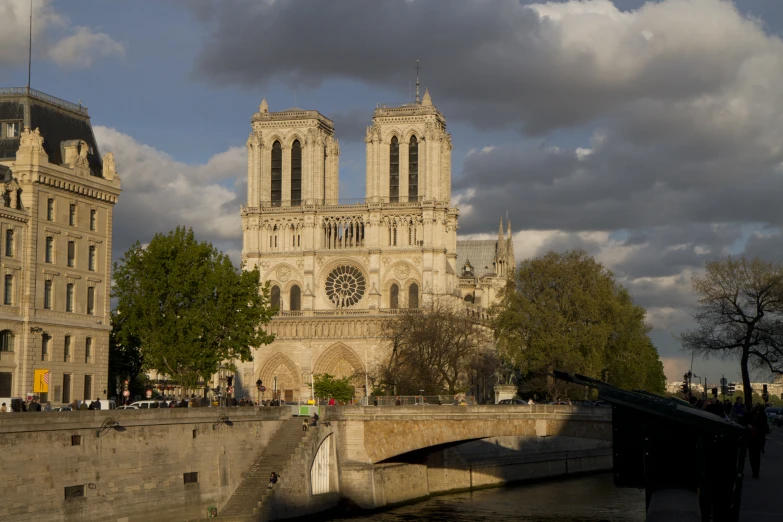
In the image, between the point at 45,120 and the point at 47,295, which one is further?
the point at 45,120

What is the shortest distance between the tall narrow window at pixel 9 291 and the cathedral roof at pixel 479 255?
105864mm

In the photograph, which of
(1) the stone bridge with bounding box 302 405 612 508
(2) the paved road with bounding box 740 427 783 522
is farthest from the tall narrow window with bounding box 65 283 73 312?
(2) the paved road with bounding box 740 427 783 522

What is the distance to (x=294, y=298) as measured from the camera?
424ft

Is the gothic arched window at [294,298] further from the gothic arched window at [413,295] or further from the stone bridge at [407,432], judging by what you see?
the stone bridge at [407,432]

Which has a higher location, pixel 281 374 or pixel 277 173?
pixel 277 173

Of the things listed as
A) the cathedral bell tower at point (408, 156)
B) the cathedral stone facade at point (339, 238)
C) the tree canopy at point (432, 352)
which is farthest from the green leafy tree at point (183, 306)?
the cathedral bell tower at point (408, 156)

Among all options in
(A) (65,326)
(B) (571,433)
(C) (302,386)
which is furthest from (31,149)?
(C) (302,386)

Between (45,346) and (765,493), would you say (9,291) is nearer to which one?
(45,346)

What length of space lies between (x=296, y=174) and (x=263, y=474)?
267 ft

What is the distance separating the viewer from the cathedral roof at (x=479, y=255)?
163 metres

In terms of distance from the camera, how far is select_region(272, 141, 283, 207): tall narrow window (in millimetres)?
132000

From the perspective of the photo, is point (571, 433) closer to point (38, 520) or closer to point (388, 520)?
point (388, 520)

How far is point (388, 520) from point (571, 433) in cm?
1123

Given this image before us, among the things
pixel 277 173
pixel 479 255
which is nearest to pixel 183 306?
pixel 277 173
